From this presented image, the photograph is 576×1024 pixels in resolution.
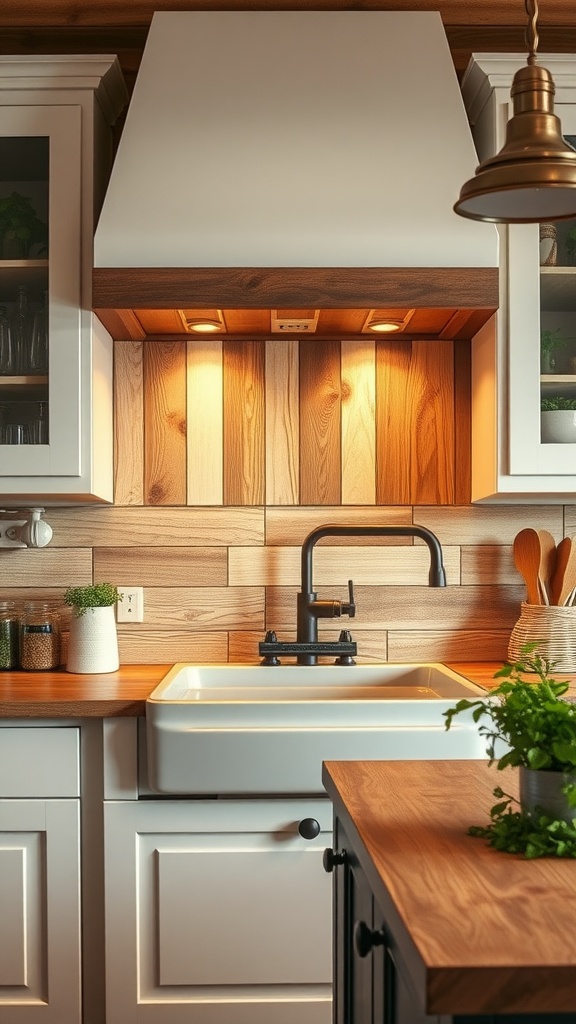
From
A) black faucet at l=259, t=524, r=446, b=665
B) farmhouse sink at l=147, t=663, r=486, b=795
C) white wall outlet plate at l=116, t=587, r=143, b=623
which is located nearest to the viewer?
farmhouse sink at l=147, t=663, r=486, b=795

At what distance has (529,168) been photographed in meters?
1.26

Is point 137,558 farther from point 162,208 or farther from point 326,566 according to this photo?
point 162,208

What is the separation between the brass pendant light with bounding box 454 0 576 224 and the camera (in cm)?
126

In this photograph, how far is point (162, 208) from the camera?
219cm

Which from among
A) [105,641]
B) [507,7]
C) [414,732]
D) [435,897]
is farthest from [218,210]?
[435,897]

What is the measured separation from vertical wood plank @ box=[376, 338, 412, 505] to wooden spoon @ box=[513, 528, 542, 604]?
1.00ft

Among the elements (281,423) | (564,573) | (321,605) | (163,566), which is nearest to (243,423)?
(281,423)

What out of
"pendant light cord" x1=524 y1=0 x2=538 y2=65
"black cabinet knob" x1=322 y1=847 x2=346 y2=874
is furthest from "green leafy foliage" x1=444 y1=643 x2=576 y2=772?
"pendant light cord" x1=524 y1=0 x2=538 y2=65

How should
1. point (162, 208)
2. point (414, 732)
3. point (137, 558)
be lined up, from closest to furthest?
point (414, 732) → point (162, 208) → point (137, 558)

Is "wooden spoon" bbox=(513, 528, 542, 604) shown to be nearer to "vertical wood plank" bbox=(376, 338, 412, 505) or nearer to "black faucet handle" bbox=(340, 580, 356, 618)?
"vertical wood plank" bbox=(376, 338, 412, 505)

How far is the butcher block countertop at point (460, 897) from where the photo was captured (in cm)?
71

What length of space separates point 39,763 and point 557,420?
135cm

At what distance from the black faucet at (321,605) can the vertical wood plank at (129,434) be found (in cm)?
47

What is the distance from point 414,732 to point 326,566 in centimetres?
73
